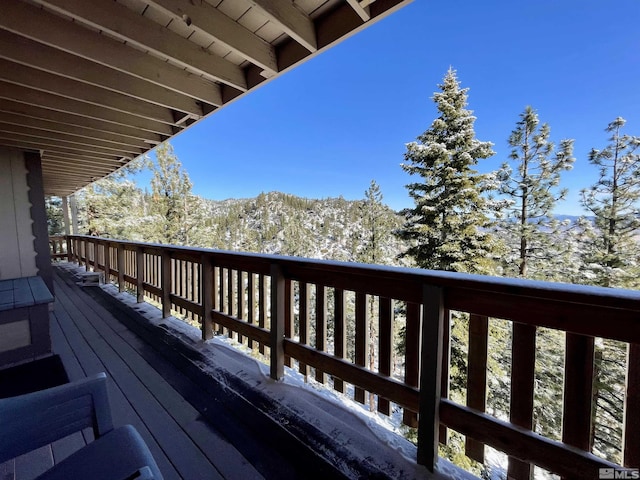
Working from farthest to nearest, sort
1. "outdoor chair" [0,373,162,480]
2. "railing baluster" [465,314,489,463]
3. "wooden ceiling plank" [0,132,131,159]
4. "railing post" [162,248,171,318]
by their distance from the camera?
"railing post" [162,248,171,318], "wooden ceiling plank" [0,132,131,159], "railing baluster" [465,314,489,463], "outdoor chair" [0,373,162,480]

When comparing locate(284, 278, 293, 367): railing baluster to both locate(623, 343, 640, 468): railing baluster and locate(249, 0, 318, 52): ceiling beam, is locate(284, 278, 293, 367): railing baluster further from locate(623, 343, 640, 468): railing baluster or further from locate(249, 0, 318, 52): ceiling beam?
locate(623, 343, 640, 468): railing baluster

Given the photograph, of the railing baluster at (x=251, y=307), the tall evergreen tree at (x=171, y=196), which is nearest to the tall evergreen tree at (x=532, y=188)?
the railing baluster at (x=251, y=307)

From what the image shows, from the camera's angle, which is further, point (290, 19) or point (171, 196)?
point (171, 196)

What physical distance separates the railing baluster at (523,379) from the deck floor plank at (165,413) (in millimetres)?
1139

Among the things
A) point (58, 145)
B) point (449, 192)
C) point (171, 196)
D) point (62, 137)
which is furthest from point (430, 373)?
point (171, 196)

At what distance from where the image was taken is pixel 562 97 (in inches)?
862

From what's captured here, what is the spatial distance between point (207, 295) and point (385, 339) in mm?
1844

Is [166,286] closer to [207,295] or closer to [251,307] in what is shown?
[207,295]

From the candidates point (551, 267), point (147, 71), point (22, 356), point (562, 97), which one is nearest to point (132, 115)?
point (147, 71)

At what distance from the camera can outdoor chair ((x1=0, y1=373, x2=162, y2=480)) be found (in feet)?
2.62

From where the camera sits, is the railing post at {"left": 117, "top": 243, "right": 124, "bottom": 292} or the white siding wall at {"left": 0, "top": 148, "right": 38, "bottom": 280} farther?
the railing post at {"left": 117, "top": 243, "right": 124, "bottom": 292}

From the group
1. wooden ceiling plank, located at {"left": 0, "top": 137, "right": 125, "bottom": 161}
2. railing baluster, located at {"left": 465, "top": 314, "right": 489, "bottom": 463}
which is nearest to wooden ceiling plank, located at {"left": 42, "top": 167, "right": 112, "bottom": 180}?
wooden ceiling plank, located at {"left": 0, "top": 137, "right": 125, "bottom": 161}

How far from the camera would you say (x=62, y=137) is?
10.4ft

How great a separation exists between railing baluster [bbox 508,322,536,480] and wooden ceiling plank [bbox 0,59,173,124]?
327 cm
